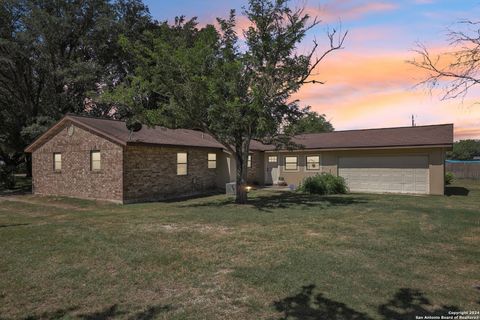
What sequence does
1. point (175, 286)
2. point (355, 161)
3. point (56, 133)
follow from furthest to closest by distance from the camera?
point (355, 161) → point (56, 133) → point (175, 286)

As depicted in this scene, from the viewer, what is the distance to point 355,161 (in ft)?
74.5

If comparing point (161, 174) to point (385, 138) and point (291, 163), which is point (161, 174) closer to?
point (291, 163)

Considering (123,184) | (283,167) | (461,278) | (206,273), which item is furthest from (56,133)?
(461,278)

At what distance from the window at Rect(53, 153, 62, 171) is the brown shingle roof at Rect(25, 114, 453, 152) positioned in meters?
1.36

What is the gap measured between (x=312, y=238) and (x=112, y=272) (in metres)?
4.73

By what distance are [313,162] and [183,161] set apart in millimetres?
9592

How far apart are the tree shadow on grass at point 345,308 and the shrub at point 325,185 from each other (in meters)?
15.5

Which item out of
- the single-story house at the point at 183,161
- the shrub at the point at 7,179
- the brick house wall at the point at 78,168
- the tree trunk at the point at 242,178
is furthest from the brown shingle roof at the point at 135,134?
the shrub at the point at 7,179

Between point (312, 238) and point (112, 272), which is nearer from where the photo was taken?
point (112, 272)

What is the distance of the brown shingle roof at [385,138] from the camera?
2048cm

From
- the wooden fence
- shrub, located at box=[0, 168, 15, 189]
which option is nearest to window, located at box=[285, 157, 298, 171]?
the wooden fence

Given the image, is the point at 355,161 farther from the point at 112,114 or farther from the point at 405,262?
the point at 112,114

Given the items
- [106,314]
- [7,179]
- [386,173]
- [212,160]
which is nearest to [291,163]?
[212,160]

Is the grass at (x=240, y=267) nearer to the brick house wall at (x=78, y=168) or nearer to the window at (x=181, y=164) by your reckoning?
the brick house wall at (x=78, y=168)
